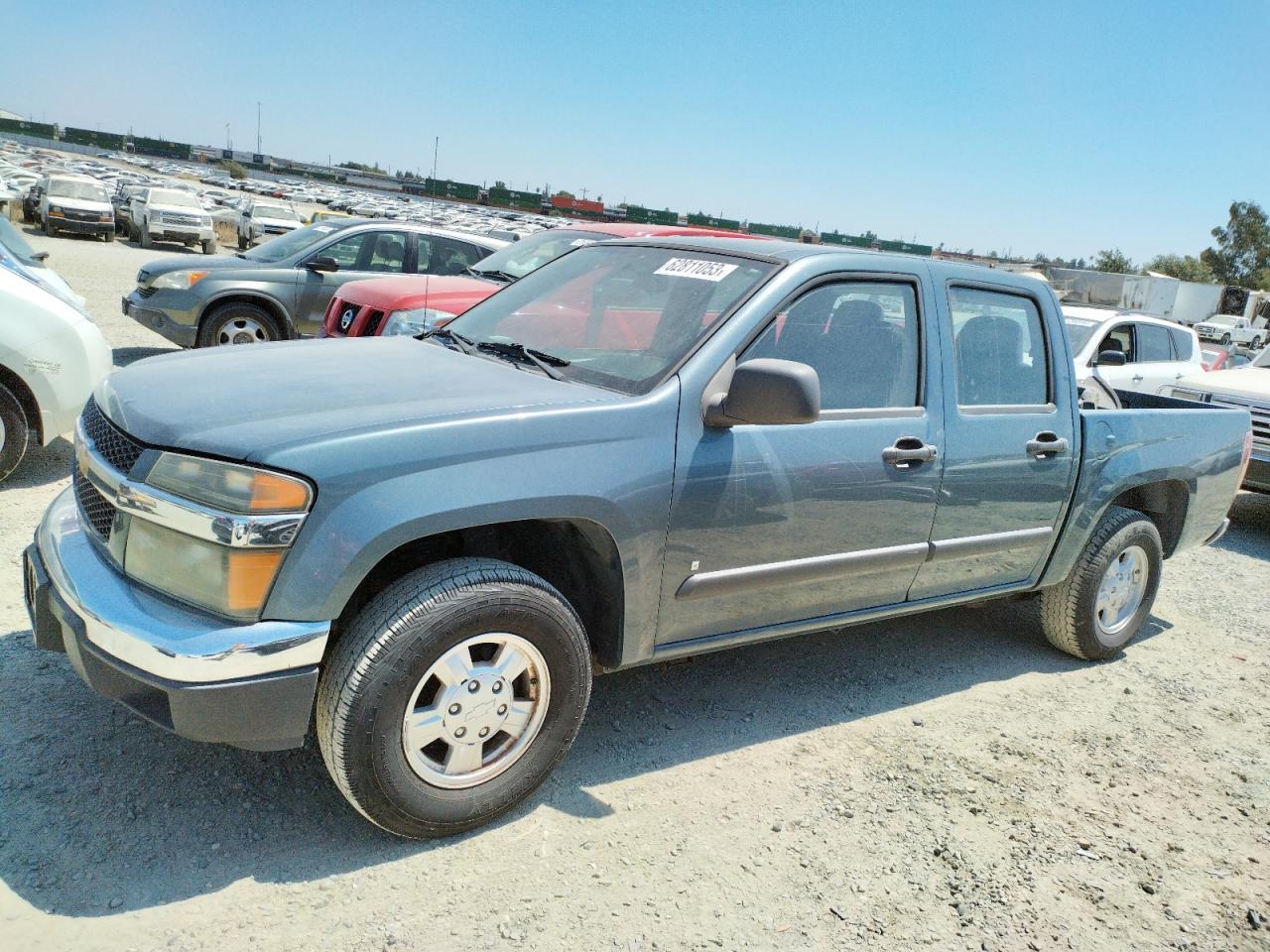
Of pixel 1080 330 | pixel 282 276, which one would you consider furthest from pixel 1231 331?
pixel 282 276

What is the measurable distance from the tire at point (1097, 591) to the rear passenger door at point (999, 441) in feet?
1.37

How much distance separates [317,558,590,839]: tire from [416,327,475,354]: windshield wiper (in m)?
1.18

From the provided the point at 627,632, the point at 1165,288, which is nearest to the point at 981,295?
the point at 627,632

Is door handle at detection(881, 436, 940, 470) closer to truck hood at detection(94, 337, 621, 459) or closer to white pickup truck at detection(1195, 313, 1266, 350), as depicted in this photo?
truck hood at detection(94, 337, 621, 459)

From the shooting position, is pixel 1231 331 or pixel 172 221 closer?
pixel 172 221

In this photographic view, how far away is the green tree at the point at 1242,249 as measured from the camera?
8344 cm

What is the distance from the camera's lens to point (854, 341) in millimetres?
3648

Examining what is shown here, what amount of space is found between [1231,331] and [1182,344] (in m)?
37.4

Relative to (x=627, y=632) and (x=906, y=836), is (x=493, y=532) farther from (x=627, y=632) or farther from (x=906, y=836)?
(x=906, y=836)

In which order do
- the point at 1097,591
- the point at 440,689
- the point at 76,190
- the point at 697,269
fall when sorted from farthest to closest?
1. the point at 76,190
2. the point at 1097,591
3. the point at 697,269
4. the point at 440,689

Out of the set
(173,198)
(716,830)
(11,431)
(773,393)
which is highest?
Result: (173,198)

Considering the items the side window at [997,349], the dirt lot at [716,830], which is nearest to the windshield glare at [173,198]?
the dirt lot at [716,830]

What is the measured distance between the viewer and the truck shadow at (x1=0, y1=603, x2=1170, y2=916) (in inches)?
104

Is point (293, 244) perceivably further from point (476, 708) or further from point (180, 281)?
point (476, 708)
